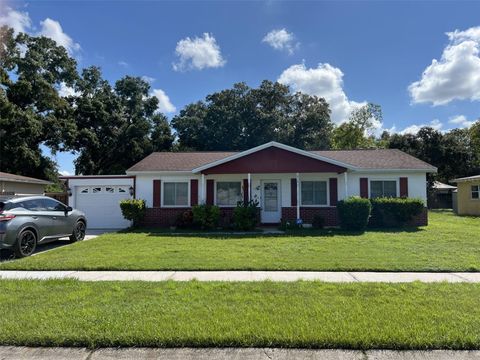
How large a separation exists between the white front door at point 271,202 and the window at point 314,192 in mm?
1299

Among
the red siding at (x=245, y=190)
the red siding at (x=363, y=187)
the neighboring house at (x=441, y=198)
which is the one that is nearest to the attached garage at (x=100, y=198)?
the red siding at (x=245, y=190)

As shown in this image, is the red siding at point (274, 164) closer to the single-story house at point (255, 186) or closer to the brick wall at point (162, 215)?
the single-story house at point (255, 186)

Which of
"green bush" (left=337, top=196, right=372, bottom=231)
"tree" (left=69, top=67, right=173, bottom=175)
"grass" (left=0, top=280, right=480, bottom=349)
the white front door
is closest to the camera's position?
"grass" (left=0, top=280, right=480, bottom=349)

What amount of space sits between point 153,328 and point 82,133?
31341 millimetres

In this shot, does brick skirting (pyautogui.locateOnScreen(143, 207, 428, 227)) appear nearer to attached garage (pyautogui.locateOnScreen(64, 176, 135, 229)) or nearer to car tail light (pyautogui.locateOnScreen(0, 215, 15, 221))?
attached garage (pyautogui.locateOnScreen(64, 176, 135, 229))

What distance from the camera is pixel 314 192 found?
17.3 metres

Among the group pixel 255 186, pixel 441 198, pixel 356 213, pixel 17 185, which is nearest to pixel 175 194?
pixel 255 186

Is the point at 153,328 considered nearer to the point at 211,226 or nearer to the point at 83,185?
the point at 211,226

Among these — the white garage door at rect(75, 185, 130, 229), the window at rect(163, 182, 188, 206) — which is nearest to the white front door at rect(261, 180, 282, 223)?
the window at rect(163, 182, 188, 206)

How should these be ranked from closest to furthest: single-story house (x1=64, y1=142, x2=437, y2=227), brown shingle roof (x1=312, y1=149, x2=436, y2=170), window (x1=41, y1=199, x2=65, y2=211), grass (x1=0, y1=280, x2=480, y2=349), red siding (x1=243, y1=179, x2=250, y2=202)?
1. grass (x1=0, y1=280, x2=480, y2=349)
2. window (x1=41, y1=199, x2=65, y2=211)
3. single-story house (x1=64, y1=142, x2=437, y2=227)
4. brown shingle roof (x1=312, y1=149, x2=436, y2=170)
5. red siding (x1=243, y1=179, x2=250, y2=202)

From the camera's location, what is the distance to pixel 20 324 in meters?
4.35

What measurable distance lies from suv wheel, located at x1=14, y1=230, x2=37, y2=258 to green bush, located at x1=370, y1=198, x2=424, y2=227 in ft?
44.8

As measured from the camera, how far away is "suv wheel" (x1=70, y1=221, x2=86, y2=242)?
40.3ft

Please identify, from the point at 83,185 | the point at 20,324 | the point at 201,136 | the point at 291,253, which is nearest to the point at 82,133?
the point at 201,136
